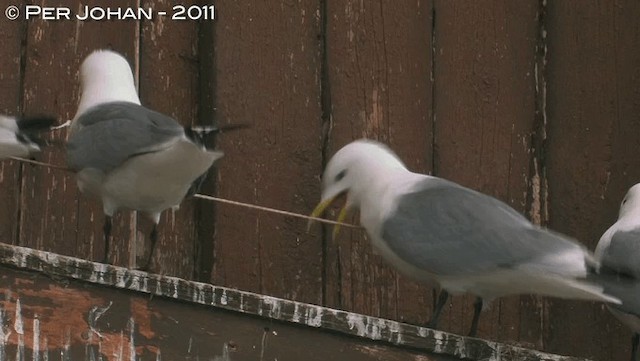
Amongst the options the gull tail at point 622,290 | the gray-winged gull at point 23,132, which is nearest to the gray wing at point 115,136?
the gray-winged gull at point 23,132

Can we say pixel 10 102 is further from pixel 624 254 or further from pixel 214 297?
pixel 624 254

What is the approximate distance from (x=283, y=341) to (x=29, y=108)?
1.20 metres

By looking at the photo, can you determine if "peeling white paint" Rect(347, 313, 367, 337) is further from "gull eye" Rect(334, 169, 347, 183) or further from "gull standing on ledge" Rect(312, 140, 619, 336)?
"gull eye" Rect(334, 169, 347, 183)

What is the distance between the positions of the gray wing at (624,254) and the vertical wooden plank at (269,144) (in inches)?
27.4

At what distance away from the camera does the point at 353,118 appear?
11.2ft

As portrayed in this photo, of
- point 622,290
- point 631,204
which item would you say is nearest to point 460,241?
point 622,290

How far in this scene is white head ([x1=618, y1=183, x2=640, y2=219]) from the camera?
10.1 ft

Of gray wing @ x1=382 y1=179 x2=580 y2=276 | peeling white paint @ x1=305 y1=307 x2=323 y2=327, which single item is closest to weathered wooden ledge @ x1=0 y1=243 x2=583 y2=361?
peeling white paint @ x1=305 y1=307 x2=323 y2=327

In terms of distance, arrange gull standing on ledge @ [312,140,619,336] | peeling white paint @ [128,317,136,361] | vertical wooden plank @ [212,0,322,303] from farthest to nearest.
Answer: vertical wooden plank @ [212,0,322,303] < gull standing on ledge @ [312,140,619,336] < peeling white paint @ [128,317,136,361]

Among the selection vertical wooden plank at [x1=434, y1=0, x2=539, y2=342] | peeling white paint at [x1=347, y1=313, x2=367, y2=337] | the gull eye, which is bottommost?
peeling white paint at [x1=347, y1=313, x2=367, y2=337]

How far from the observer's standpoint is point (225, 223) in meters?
3.43

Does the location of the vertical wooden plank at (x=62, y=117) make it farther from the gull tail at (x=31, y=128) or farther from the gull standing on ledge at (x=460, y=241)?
the gull standing on ledge at (x=460, y=241)

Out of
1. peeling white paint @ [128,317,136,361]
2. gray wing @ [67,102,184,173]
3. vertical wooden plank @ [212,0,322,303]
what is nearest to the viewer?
peeling white paint @ [128,317,136,361]

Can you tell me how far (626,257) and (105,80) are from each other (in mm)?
1089
